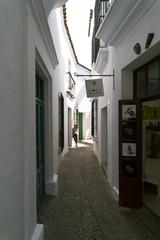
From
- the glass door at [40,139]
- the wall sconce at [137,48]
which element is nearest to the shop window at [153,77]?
the wall sconce at [137,48]

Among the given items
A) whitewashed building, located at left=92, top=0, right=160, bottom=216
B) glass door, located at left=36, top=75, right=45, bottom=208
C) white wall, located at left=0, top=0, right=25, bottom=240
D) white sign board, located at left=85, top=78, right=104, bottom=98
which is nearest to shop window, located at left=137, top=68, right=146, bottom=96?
whitewashed building, located at left=92, top=0, right=160, bottom=216

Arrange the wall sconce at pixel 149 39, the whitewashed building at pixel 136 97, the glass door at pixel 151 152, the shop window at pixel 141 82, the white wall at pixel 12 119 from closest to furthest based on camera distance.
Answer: the white wall at pixel 12 119
the wall sconce at pixel 149 39
the whitewashed building at pixel 136 97
the shop window at pixel 141 82
the glass door at pixel 151 152

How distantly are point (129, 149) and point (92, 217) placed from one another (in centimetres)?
136

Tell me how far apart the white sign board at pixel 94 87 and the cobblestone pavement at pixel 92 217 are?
7.68 ft

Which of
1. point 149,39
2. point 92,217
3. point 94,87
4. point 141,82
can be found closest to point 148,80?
point 141,82

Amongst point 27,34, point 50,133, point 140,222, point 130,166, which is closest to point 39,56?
point 27,34

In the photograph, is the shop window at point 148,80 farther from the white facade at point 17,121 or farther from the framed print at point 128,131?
the white facade at point 17,121

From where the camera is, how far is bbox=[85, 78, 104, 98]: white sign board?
6391 millimetres

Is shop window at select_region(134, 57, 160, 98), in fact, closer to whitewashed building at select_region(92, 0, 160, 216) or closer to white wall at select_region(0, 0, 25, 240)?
whitewashed building at select_region(92, 0, 160, 216)

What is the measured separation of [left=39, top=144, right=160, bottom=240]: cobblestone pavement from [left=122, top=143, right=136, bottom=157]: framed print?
1018 millimetres

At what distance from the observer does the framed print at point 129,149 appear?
469 cm

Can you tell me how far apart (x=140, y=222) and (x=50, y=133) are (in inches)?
101

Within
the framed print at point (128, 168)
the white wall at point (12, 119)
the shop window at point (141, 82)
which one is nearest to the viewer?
the white wall at point (12, 119)

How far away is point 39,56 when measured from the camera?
3.94 m
